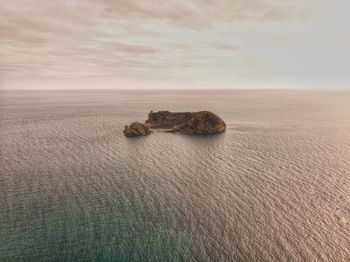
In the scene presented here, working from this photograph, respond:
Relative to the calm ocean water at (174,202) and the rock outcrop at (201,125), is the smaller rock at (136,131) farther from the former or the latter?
the calm ocean water at (174,202)

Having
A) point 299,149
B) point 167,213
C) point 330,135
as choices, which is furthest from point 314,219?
point 330,135

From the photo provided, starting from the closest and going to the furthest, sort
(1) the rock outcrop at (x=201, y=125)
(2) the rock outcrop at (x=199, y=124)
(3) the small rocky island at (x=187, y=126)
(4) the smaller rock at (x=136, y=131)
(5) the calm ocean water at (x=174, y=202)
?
1. (5) the calm ocean water at (x=174, y=202)
2. (4) the smaller rock at (x=136, y=131)
3. (3) the small rocky island at (x=187, y=126)
4. (1) the rock outcrop at (x=201, y=125)
5. (2) the rock outcrop at (x=199, y=124)

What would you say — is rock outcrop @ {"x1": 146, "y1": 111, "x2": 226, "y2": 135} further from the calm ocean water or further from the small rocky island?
the calm ocean water

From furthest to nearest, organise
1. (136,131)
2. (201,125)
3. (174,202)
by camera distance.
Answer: (201,125)
(136,131)
(174,202)

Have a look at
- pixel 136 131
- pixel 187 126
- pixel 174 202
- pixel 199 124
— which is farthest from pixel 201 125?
pixel 174 202

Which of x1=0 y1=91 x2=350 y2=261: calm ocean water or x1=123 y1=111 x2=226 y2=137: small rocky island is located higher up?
x1=123 y1=111 x2=226 y2=137: small rocky island

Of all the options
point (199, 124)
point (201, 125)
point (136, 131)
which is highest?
point (199, 124)

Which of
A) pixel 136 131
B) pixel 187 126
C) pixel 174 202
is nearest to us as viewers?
pixel 174 202

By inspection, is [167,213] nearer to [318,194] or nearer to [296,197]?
[296,197]

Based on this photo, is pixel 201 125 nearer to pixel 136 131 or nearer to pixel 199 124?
pixel 199 124

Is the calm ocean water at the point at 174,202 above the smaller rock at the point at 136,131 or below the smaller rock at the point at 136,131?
below

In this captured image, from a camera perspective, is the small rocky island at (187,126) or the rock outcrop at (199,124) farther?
the rock outcrop at (199,124)

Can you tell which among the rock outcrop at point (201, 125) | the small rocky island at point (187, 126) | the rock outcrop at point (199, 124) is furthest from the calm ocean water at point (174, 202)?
the rock outcrop at point (199, 124)

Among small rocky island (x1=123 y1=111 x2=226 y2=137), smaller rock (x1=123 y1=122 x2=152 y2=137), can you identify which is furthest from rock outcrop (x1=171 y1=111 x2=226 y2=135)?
smaller rock (x1=123 y1=122 x2=152 y2=137)
